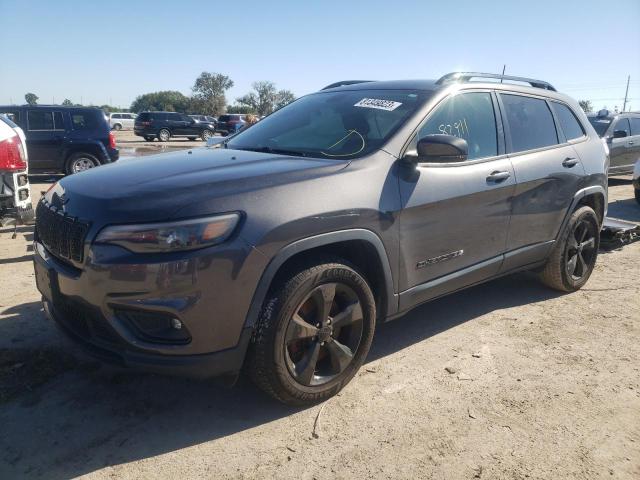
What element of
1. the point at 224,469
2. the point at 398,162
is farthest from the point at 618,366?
the point at 224,469

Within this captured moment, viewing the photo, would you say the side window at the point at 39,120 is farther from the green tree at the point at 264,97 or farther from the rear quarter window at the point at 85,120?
the green tree at the point at 264,97

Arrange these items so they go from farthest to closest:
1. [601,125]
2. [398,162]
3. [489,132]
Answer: [601,125], [489,132], [398,162]

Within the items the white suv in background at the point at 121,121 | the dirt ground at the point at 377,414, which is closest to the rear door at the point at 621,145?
the dirt ground at the point at 377,414

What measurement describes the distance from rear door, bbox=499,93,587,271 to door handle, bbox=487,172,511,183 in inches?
6.6

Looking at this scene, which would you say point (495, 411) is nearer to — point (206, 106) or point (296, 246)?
point (296, 246)

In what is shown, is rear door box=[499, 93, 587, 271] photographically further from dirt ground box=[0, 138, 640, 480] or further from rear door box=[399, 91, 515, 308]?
dirt ground box=[0, 138, 640, 480]

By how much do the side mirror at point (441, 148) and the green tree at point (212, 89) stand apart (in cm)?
8306

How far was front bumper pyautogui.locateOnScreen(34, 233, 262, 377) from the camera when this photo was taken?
7.30 feet

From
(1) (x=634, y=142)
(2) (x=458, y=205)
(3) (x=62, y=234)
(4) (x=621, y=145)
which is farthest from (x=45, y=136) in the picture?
(1) (x=634, y=142)

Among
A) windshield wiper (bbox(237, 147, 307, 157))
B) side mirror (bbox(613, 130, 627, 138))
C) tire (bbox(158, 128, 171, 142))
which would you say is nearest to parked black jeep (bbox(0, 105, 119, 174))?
windshield wiper (bbox(237, 147, 307, 157))

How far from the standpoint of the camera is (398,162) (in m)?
2.99

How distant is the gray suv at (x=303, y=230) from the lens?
2.27 metres

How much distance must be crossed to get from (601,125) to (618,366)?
9.98m

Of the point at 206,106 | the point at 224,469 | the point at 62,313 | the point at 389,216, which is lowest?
the point at 224,469
